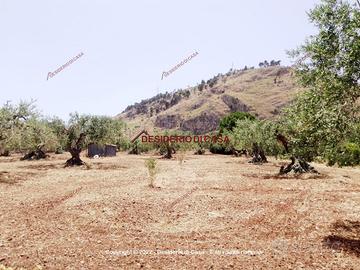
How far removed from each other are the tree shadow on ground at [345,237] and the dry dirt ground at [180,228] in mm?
41

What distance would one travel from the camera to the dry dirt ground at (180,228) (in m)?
10.8

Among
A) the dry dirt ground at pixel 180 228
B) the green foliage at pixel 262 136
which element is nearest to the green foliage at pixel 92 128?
the green foliage at pixel 262 136

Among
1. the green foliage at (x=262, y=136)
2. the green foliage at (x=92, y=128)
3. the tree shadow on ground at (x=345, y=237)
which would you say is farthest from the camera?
the green foliage at (x=92, y=128)

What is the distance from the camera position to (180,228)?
15.1m

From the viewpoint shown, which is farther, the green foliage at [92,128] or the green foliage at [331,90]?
the green foliage at [92,128]

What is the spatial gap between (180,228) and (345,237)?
674 centimetres

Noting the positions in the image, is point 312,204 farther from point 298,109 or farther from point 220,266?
point 220,266

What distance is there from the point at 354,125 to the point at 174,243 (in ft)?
27.5

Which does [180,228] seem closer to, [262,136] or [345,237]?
[345,237]

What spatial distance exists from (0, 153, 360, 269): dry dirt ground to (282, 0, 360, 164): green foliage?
11.6ft

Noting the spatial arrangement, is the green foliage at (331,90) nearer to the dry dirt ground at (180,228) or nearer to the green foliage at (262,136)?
the dry dirt ground at (180,228)

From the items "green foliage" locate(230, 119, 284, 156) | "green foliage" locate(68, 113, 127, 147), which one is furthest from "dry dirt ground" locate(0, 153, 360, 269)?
"green foliage" locate(68, 113, 127, 147)

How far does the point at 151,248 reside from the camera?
39.4ft

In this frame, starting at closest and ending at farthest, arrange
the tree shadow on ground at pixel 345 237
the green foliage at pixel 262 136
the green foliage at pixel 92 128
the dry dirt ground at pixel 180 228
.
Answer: the dry dirt ground at pixel 180 228 < the tree shadow on ground at pixel 345 237 < the green foliage at pixel 262 136 < the green foliage at pixel 92 128
